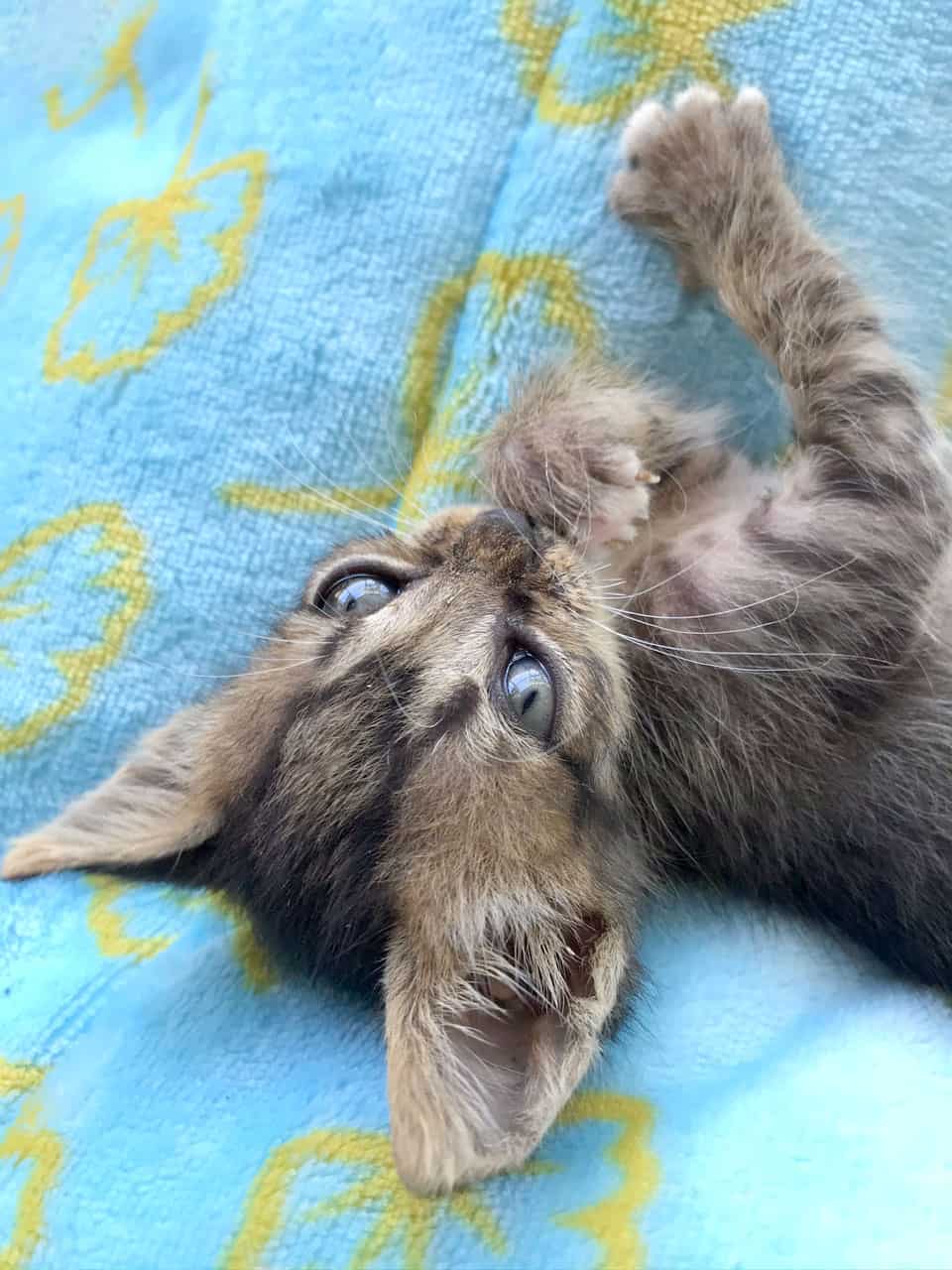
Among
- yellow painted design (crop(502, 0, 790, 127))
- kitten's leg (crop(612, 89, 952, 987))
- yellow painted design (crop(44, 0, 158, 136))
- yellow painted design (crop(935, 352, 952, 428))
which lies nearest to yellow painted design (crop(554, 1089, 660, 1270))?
kitten's leg (crop(612, 89, 952, 987))

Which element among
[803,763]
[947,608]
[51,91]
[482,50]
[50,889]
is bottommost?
[50,889]

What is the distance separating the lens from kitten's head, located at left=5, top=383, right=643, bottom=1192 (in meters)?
1.46

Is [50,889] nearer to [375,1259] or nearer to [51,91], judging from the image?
[375,1259]

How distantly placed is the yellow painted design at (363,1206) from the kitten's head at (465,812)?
0.24 meters

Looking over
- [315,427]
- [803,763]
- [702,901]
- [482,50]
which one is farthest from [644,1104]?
[482,50]

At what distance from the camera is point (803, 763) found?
1676 millimetres

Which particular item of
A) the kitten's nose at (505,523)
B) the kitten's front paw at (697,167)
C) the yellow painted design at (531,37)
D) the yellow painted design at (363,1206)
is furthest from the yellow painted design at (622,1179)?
the yellow painted design at (531,37)

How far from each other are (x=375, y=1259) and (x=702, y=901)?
80cm

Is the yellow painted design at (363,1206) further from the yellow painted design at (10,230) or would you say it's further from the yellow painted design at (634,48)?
the yellow painted design at (10,230)

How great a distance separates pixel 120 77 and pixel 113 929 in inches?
83.9

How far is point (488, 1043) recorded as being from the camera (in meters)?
1.43

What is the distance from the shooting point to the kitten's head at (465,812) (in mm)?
1457

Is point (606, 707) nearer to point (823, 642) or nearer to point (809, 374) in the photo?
point (823, 642)

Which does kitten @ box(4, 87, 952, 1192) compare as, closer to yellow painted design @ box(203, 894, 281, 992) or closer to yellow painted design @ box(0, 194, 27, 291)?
yellow painted design @ box(203, 894, 281, 992)
